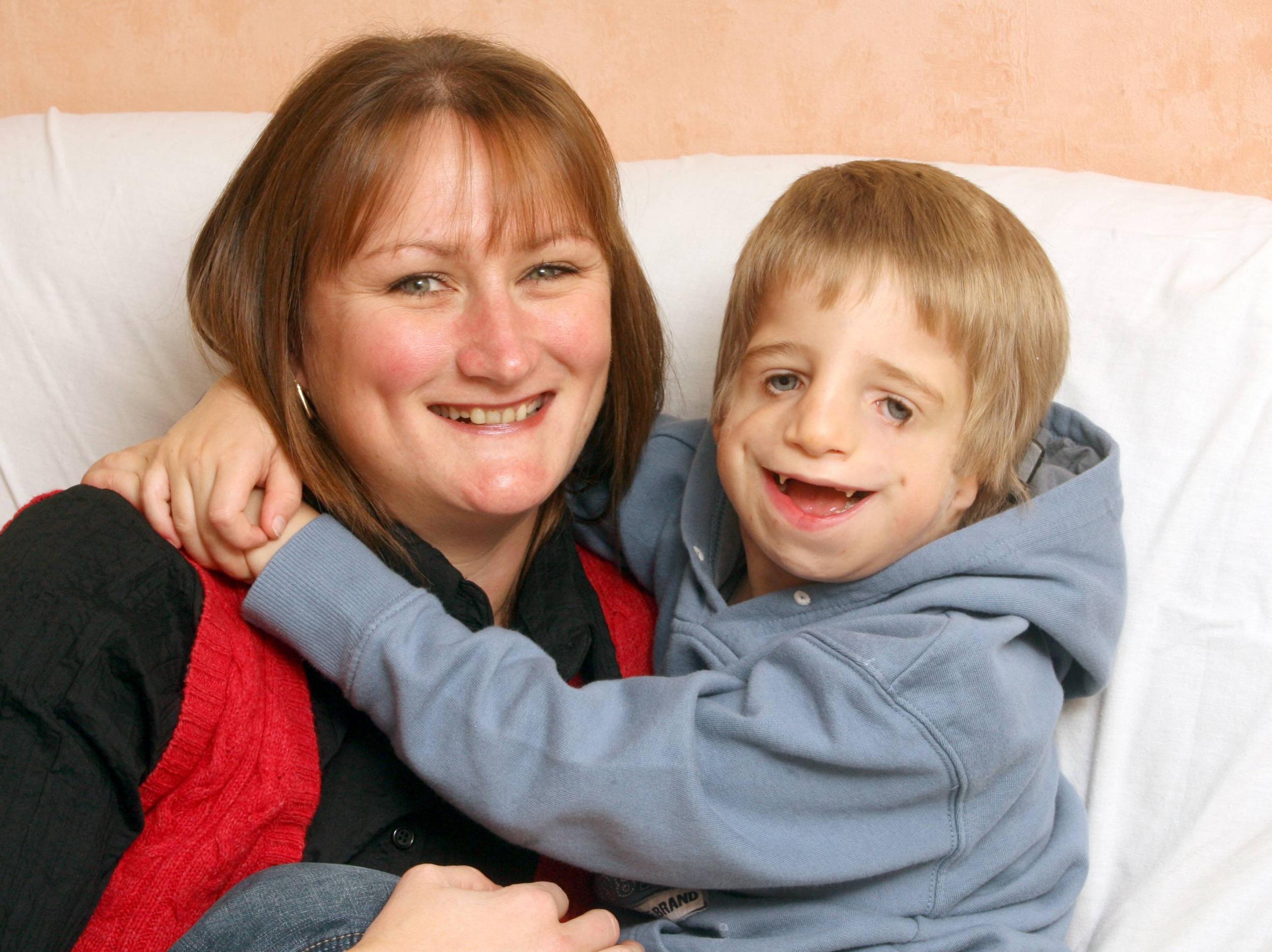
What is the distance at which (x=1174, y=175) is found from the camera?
72.1 inches

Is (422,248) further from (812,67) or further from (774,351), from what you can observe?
(812,67)

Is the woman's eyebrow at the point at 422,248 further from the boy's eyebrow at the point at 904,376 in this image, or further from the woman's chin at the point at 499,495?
the boy's eyebrow at the point at 904,376

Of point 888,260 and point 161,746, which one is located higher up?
point 888,260

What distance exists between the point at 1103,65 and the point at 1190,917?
1.19 m

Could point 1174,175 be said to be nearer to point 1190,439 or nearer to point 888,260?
point 1190,439

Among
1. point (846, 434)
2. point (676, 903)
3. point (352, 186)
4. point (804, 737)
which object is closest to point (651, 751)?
point (804, 737)

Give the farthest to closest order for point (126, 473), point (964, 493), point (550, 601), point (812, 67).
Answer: point (812, 67) < point (550, 601) < point (964, 493) < point (126, 473)

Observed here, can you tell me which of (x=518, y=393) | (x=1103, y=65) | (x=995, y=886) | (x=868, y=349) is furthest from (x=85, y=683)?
(x=1103, y=65)

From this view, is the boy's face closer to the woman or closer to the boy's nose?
the boy's nose

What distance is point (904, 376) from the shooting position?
3.88 ft

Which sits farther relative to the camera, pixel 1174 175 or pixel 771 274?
pixel 1174 175

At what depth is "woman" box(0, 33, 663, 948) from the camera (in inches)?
38.6

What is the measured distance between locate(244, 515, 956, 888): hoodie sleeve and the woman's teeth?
21 cm

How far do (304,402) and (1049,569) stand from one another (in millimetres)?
767
